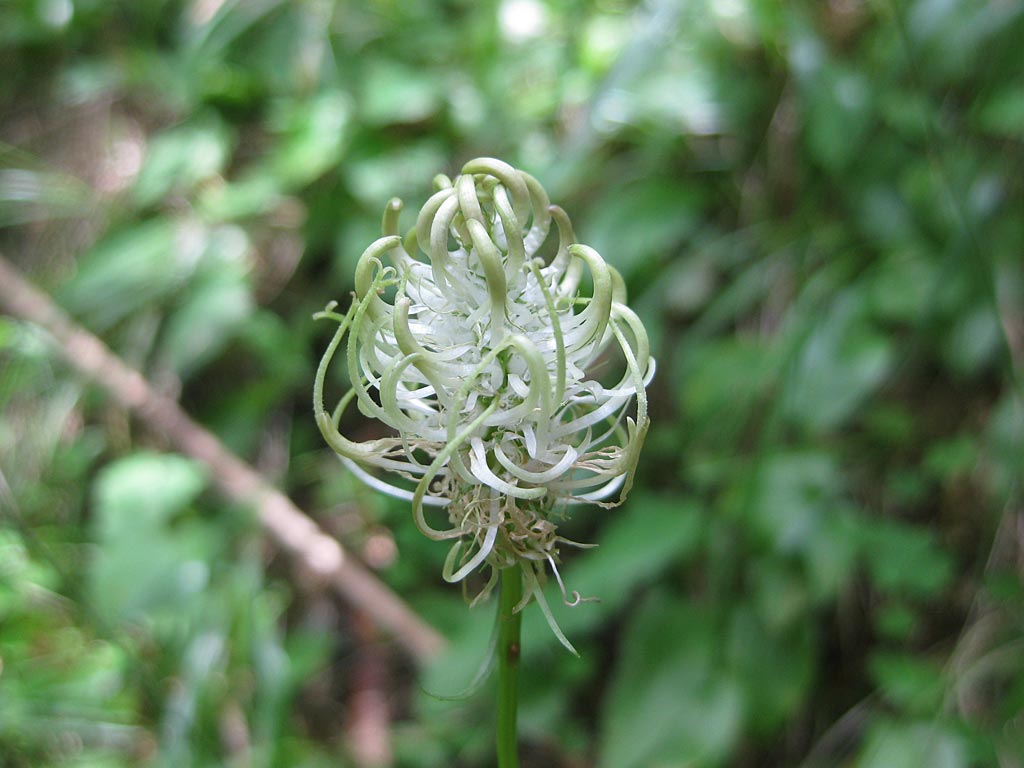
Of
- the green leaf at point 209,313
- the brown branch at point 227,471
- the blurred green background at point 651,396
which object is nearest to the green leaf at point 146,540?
the blurred green background at point 651,396

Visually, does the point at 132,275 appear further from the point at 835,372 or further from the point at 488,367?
the point at 488,367

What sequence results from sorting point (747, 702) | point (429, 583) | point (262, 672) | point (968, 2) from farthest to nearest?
point (429, 583) → point (968, 2) → point (262, 672) → point (747, 702)

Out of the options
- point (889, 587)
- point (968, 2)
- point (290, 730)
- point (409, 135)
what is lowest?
point (290, 730)

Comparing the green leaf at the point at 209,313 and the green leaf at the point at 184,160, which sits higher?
the green leaf at the point at 184,160

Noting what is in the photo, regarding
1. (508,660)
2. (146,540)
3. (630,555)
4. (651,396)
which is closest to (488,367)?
(508,660)

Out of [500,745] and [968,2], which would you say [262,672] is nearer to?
[500,745]

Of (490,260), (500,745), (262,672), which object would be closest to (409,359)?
(490,260)

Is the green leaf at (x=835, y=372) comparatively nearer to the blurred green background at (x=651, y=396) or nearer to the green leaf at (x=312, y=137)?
the blurred green background at (x=651, y=396)

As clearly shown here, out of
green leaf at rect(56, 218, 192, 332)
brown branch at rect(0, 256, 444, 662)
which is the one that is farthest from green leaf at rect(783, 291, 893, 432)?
green leaf at rect(56, 218, 192, 332)
